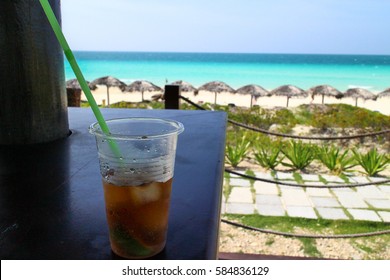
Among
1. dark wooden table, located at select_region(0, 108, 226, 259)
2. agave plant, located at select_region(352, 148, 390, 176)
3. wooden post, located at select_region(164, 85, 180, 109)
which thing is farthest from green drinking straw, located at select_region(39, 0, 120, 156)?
agave plant, located at select_region(352, 148, 390, 176)

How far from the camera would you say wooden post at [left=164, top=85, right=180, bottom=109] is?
261 cm

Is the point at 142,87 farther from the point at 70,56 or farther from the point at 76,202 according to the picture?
the point at 70,56

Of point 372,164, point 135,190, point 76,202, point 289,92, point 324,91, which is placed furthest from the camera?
point 324,91

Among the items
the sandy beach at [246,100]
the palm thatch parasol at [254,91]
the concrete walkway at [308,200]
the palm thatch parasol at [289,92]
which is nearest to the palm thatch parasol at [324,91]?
the palm thatch parasol at [289,92]

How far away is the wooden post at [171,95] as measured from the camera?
2.61 m

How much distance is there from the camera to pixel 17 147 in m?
1.10

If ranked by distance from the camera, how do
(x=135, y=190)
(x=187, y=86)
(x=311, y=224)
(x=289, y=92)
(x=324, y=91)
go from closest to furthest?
(x=135, y=190) → (x=311, y=224) → (x=289, y=92) → (x=324, y=91) → (x=187, y=86)

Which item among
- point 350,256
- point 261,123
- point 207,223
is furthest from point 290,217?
point 261,123

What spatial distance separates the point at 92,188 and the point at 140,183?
28cm

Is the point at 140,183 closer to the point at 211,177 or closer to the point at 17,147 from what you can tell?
the point at 211,177

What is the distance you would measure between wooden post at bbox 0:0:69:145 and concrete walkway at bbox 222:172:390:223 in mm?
A: 2660

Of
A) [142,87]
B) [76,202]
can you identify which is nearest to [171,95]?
[76,202]

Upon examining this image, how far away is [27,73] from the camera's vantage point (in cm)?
108

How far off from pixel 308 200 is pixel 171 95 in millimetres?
2029
